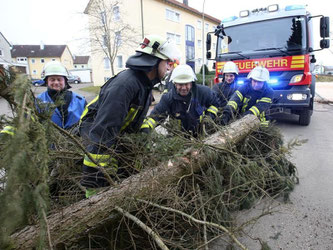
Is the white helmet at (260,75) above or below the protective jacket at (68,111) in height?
above

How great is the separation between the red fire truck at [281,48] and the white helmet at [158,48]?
12.7ft

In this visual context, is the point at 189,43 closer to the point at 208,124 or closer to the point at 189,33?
the point at 189,33

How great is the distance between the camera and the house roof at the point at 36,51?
52.3 metres

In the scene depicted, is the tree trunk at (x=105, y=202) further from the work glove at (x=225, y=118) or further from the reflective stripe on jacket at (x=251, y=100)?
the reflective stripe on jacket at (x=251, y=100)

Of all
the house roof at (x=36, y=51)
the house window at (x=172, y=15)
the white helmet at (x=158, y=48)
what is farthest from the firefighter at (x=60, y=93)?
the house roof at (x=36, y=51)

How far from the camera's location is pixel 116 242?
1809 mm

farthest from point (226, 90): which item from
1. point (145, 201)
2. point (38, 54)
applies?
point (38, 54)

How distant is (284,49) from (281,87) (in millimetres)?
895

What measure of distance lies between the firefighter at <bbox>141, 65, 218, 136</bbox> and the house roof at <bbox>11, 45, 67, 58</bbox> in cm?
5756

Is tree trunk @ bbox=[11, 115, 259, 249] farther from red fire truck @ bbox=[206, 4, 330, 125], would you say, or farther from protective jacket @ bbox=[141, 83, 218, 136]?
red fire truck @ bbox=[206, 4, 330, 125]

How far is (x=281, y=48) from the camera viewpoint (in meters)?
5.72

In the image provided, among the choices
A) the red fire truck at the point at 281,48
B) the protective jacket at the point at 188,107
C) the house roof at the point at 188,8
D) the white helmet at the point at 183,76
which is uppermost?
the house roof at the point at 188,8

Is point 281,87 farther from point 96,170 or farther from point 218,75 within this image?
point 96,170

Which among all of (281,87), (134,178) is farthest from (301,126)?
(134,178)
